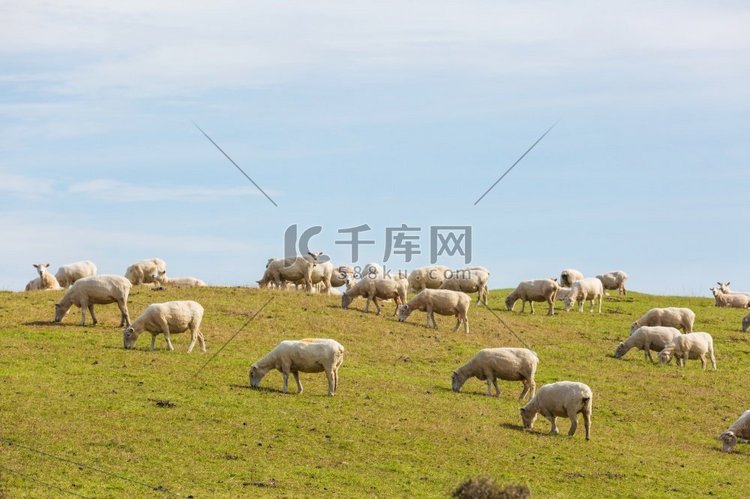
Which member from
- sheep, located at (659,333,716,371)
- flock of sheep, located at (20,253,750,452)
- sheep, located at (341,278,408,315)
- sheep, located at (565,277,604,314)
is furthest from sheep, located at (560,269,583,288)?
sheep, located at (659,333,716,371)

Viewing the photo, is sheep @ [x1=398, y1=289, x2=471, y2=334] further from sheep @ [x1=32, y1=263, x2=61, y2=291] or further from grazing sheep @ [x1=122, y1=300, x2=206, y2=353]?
sheep @ [x1=32, y1=263, x2=61, y2=291]

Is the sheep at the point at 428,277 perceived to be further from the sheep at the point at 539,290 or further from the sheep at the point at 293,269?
the sheep at the point at 293,269

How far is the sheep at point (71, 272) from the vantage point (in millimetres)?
53906

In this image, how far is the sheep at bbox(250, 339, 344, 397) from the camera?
2983 centimetres

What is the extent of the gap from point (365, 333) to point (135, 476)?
1949 cm

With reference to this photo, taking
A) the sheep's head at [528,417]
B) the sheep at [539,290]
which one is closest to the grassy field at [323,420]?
the sheep's head at [528,417]

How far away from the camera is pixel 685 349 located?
41.4m

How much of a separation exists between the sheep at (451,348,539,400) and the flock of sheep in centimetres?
3

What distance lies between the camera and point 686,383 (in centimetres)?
3784

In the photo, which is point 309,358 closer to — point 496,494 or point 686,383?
point 496,494

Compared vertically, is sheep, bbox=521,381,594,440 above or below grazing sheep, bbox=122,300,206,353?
below

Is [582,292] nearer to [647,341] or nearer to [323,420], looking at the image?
[647,341]

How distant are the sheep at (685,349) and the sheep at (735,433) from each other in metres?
10.7

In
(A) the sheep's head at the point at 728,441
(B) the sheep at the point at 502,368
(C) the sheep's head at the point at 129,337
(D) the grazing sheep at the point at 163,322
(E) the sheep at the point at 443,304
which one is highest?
(E) the sheep at the point at 443,304
